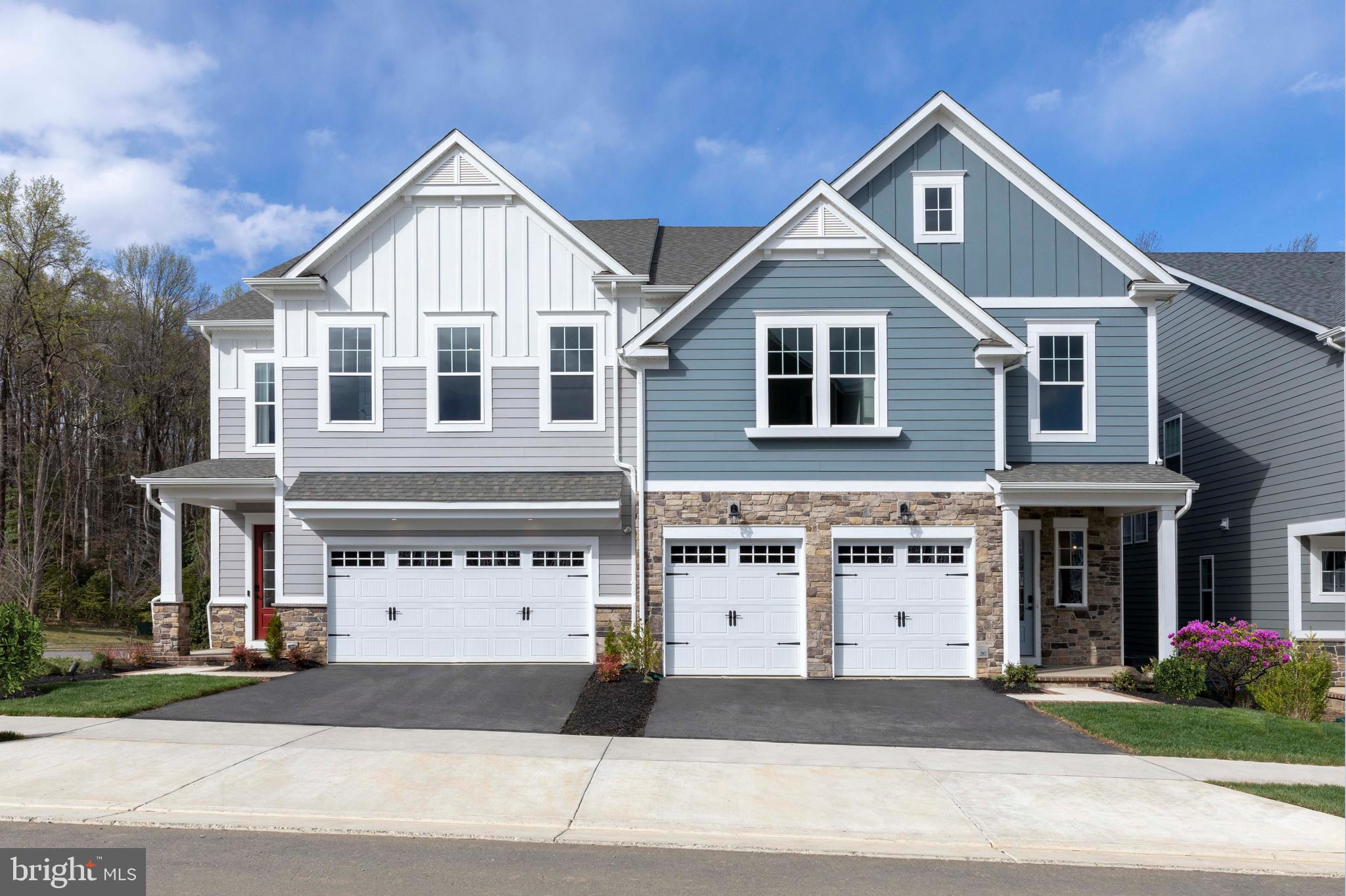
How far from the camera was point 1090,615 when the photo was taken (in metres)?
16.9

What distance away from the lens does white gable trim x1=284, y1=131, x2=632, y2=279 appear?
664 inches

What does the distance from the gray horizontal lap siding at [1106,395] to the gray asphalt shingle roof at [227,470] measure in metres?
13.4

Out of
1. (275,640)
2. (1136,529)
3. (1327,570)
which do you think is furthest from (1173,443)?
(275,640)

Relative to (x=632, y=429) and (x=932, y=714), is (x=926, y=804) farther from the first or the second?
(x=632, y=429)

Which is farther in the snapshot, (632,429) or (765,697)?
(632,429)

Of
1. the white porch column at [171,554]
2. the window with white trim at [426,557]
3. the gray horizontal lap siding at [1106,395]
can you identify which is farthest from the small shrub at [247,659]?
the gray horizontal lap siding at [1106,395]

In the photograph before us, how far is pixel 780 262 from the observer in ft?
51.9

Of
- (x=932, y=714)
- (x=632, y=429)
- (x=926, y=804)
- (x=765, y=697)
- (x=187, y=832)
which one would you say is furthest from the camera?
(x=632, y=429)

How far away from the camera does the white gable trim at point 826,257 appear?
15523 millimetres

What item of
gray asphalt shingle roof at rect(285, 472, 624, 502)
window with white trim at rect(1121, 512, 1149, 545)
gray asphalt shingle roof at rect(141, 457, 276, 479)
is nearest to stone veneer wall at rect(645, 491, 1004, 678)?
gray asphalt shingle roof at rect(285, 472, 624, 502)

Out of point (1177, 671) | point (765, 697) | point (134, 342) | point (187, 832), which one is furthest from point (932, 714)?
point (134, 342)

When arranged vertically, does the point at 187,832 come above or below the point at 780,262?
below

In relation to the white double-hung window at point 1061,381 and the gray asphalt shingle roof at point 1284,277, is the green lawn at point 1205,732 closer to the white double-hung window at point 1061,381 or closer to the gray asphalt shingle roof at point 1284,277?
the white double-hung window at point 1061,381

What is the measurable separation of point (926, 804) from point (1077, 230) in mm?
12234
